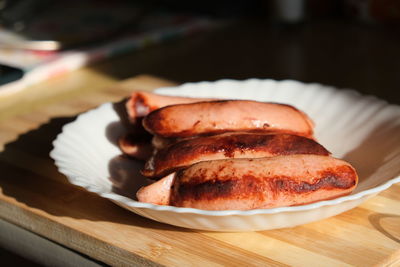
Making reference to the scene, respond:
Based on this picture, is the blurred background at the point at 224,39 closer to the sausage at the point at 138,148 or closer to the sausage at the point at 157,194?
the sausage at the point at 138,148

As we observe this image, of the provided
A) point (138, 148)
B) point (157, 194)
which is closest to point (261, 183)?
point (157, 194)

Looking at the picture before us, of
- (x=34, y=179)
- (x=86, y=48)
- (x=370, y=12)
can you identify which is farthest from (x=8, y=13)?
(x=34, y=179)

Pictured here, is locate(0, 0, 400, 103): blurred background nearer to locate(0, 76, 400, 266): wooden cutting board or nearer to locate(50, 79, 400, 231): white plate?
locate(50, 79, 400, 231): white plate

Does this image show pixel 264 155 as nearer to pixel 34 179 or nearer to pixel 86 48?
pixel 34 179

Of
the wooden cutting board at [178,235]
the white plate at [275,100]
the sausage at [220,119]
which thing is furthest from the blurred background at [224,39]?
the wooden cutting board at [178,235]

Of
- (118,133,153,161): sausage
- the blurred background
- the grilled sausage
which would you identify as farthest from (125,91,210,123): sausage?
the blurred background

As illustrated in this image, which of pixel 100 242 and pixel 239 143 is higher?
pixel 239 143

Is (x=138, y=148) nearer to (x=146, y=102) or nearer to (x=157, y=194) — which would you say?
(x=146, y=102)
